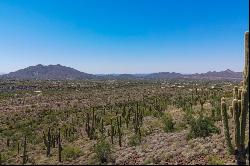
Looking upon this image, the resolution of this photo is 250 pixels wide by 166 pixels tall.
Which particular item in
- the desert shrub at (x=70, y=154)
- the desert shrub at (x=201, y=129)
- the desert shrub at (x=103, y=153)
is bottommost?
the desert shrub at (x=70, y=154)

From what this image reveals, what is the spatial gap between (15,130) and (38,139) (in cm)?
742

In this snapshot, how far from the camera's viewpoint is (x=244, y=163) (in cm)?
1448

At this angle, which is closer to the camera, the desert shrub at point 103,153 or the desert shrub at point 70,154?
the desert shrub at point 103,153

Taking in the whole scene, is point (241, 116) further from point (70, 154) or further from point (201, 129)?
point (70, 154)

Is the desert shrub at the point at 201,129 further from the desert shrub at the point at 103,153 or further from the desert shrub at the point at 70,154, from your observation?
the desert shrub at the point at 70,154

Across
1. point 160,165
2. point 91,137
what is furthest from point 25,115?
point 160,165

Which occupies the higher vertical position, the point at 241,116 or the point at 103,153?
the point at 241,116

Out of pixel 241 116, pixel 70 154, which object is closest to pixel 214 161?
pixel 241 116

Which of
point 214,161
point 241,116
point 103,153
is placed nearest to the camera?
point 214,161

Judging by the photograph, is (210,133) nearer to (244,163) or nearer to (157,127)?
(244,163)

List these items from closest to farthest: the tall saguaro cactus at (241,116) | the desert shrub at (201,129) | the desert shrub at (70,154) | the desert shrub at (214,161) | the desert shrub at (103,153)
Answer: the desert shrub at (214,161)
the tall saguaro cactus at (241,116)
the desert shrub at (103,153)
the desert shrub at (70,154)
the desert shrub at (201,129)

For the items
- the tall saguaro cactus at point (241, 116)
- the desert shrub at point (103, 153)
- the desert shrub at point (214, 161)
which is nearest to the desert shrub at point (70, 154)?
the desert shrub at point (103, 153)

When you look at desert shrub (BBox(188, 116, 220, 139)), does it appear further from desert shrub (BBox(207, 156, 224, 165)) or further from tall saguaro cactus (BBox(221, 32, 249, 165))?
desert shrub (BBox(207, 156, 224, 165))

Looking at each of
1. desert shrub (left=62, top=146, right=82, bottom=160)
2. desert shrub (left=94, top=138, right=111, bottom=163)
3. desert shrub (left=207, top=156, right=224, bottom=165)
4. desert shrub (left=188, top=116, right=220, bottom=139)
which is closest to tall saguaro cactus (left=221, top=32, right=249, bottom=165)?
desert shrub (left=207, top=156, right=224, bottom=165)
